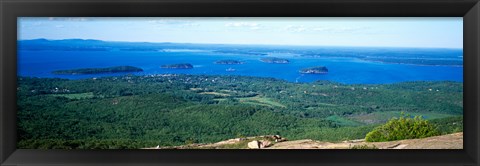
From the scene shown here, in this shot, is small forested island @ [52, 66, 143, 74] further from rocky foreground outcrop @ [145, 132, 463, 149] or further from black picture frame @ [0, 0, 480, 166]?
black picture frame @ [0, 0, 480, 166]

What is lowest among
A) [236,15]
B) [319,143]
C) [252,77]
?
[319,143]

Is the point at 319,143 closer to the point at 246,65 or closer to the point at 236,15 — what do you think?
the point at 246,65

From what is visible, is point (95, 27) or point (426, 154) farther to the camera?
point (95, 27)

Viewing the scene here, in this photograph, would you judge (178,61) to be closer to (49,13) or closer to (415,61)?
(49,13)

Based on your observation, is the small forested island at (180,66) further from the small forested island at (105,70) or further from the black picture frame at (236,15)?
the black picture frame at (236,15)

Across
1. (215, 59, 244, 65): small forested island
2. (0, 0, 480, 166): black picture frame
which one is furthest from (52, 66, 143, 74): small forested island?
(0, 0, 480, 166): black picture frame

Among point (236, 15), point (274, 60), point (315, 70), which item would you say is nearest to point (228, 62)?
point (274, 60)

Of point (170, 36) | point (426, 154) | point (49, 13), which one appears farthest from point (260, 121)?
point (49, 13)

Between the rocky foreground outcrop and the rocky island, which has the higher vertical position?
the rocky island
